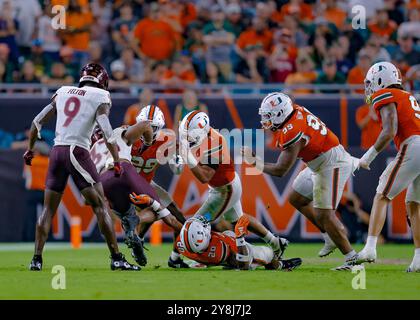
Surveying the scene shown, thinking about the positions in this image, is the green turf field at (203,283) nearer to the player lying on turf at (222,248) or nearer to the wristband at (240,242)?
the player lying on turf at (222,248)

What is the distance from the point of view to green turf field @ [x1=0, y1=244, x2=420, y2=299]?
28.2 ft

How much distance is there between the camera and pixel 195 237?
10.8 meters

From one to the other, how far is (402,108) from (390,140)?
0.37 m

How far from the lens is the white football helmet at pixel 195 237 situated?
10820 millimetres

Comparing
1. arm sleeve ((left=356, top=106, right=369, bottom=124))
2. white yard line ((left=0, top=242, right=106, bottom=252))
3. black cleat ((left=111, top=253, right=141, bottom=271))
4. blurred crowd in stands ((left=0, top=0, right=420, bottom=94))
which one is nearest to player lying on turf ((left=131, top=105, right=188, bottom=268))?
black cleat ((left=111, top=253, right=141, bottom=271))

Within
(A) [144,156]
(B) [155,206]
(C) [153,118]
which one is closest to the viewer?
(B) [155,206]

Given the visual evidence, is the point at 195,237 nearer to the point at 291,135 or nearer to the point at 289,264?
the point at 289,264

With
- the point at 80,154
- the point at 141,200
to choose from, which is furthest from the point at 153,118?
the point at 80,154

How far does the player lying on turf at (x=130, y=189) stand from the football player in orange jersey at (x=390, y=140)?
2.57 meters

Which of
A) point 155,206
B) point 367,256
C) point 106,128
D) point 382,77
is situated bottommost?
point 367,256

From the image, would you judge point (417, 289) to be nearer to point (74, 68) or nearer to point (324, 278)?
point (324, 278)

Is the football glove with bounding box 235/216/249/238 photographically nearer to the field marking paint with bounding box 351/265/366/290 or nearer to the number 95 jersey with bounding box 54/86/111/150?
the field marking paint with bounding box 351/265/366/290

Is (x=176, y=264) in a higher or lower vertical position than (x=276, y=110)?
lower

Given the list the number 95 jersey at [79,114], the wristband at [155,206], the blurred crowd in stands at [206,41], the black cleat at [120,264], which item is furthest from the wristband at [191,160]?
the blurred crowd in stands at [206,41]
